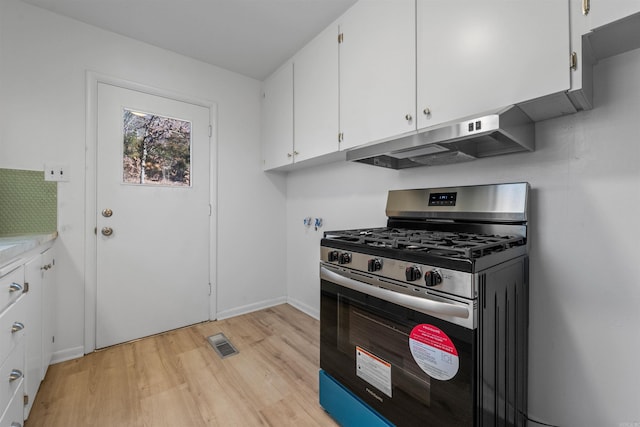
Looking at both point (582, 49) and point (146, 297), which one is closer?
point (582, 49)

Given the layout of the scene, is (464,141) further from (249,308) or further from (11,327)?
(249,308)

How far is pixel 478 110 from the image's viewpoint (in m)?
1.19

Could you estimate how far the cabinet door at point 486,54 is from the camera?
98 cm

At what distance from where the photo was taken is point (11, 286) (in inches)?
41.1

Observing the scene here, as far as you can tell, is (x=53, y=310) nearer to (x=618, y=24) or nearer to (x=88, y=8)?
(x=88, y=8)

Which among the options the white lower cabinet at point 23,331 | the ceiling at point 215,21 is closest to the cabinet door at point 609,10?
the ceiling at point 215,21

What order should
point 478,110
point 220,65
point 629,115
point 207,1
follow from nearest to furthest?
point 629,115
point 478,110
point 207,1
point 220,65

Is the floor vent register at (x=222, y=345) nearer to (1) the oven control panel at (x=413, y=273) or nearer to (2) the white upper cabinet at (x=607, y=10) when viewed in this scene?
(1) the oven control panel at (x=413, y=273)

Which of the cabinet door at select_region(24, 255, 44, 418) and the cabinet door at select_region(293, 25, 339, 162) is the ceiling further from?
the cabinet door at select_region(24, 255, 44, 418)

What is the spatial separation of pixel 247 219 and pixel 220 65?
149 centimetres

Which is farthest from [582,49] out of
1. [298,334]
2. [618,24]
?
[298,334]

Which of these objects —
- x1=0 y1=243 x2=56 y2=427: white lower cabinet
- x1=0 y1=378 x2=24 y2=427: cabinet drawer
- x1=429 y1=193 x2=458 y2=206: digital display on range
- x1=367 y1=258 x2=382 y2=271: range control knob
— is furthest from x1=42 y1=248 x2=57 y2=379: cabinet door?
x1=429 y1=193 x2=458 y2=206: digital display on range

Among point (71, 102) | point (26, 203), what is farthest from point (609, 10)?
point (26, 203)

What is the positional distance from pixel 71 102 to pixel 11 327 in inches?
65.6
